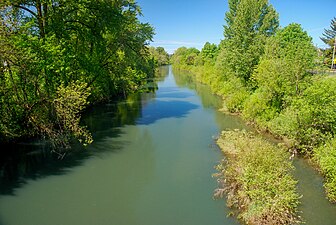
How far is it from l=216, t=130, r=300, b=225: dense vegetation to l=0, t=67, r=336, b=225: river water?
2.23ft

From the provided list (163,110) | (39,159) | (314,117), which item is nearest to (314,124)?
(314,117)

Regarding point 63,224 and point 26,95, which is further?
point 26,95

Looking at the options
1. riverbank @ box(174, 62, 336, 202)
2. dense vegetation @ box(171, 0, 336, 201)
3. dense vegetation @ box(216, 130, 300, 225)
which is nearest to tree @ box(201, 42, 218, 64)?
dense vegetation @ box(171, 0, 336, 201)

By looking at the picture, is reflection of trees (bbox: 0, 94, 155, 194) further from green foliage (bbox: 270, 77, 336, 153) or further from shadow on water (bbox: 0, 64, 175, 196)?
green foliage (bbox: 270, 77, 336, 153)

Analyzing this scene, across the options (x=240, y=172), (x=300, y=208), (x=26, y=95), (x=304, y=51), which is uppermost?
(x=304, y=51)

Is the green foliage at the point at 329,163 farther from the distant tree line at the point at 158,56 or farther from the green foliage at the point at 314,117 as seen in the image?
the distant tree line at the point at 158,56

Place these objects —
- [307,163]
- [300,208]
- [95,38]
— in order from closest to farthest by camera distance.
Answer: [300,208]
[307,163]
[95,38]

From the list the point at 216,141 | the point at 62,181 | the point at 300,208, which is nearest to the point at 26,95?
the point at 62,181

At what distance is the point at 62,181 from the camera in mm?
12453

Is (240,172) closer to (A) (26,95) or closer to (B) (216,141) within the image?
(B) (216,141)

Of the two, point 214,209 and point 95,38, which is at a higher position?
point 95,38

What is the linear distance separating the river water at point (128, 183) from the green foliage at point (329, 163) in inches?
17.7

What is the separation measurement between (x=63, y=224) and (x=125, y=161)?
5.64 m

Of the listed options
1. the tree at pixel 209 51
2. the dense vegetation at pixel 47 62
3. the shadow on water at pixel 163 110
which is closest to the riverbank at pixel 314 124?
the shadow on water at pixel 163 110
